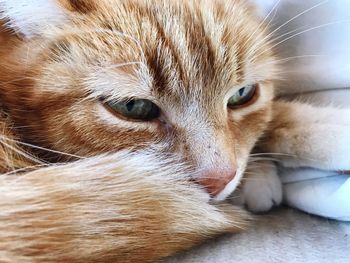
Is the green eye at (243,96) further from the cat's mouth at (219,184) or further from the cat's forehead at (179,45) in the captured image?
the cat's mouth at (219,184)

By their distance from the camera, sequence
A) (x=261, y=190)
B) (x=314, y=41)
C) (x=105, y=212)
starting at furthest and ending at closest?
(x=314, y=41), (x=261, y=190), (x=105, y=212)

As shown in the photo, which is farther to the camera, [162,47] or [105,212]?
[162,47]

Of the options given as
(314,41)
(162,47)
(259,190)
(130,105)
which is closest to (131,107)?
(130,105)

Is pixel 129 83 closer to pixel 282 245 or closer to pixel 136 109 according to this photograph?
pixel 136 109

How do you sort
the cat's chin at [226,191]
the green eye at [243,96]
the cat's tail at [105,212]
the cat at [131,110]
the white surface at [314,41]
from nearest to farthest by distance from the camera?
the cat's tail at [105,212] → the cat at [131,110] → the cat's chin at [226,191] → the green eye at [243,96] → the white surface at [314,41]

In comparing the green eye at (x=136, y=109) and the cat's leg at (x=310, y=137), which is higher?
the cat's leg at (x=310, y=137)

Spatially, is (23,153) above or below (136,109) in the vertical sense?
below

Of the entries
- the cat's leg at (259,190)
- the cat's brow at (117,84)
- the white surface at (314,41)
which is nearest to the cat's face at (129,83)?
the cat's brow at (117,84)
